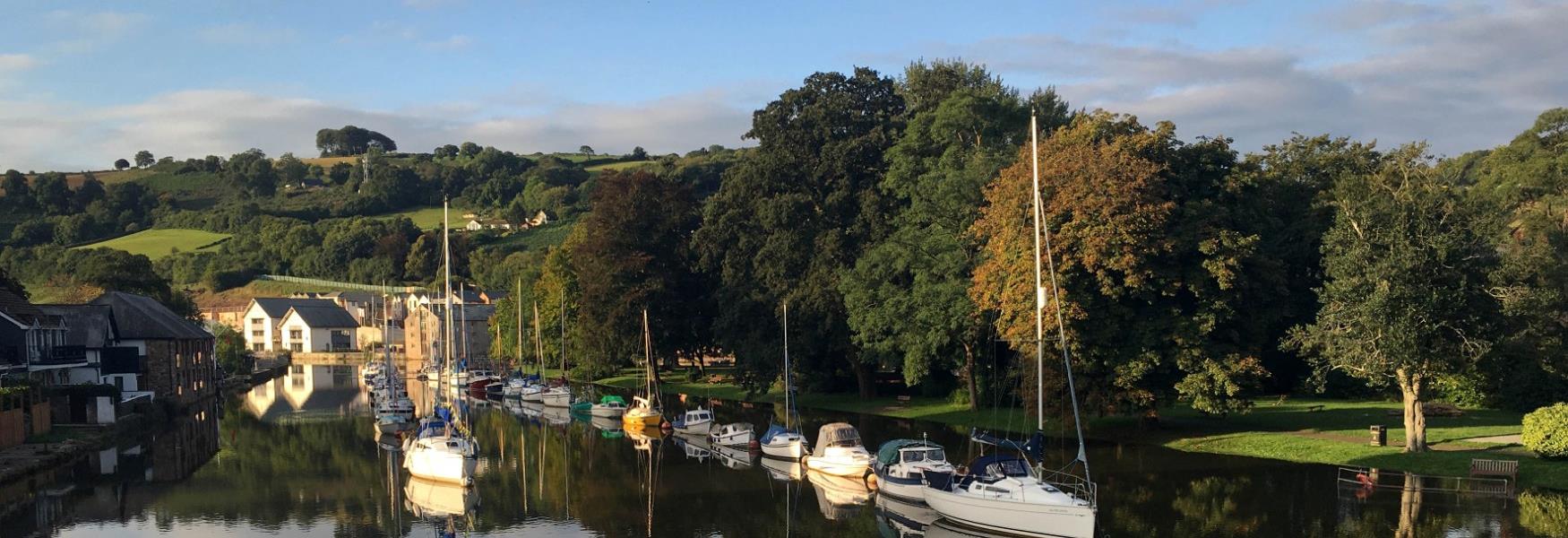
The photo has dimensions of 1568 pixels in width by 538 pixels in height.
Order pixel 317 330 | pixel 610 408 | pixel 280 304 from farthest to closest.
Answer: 1. pixel 280 304
2. pixel 317 330
3. pixel 610 408

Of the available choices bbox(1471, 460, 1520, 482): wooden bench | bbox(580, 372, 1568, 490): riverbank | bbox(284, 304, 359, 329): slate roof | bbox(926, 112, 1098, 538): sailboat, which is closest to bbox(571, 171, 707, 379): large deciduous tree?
bbox(580, 372, 1568, 490): riverbank

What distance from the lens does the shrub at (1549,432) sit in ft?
122

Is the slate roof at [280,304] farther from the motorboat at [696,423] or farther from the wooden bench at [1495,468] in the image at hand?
the wooden bench at [1495,468]

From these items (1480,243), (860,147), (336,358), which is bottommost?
(336,358)

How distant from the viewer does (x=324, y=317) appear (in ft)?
579

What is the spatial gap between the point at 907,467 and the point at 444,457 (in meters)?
17.1

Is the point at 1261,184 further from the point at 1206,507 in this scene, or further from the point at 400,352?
the point at 400,352

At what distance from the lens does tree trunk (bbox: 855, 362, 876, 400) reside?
227 ft

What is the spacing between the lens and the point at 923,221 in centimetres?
6216

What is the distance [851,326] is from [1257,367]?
69.9 ft

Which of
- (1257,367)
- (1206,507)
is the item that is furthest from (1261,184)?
(1206,507)

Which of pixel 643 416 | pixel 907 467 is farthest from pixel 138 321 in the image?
pixel 907 467

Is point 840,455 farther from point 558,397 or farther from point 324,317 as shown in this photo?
point 324,317

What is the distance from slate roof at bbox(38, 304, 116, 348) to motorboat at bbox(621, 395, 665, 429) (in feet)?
105
